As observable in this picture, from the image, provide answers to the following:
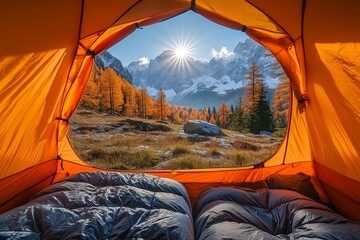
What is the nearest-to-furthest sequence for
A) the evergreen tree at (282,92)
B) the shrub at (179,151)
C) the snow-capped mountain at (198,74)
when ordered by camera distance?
the evergreen tree at (282,92), the shrub at (179,151), the snow-capped mountain at (198,74)

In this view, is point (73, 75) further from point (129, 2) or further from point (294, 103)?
point (294, 103)

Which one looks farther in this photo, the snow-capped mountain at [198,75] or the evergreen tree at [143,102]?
the snow-capped mountain at [198,75]

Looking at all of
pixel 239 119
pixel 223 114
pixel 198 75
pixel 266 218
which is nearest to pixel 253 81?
pixel 239 119

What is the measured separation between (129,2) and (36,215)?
2.07 m

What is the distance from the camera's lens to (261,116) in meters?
17.2

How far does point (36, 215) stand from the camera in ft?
5.15

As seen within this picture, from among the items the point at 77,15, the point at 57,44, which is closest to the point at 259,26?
the point at 77,15

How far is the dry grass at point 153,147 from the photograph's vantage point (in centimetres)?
1160

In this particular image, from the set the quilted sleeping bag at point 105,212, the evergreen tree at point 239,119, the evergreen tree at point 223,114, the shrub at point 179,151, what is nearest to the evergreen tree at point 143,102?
the evergreen tree at point 223,114

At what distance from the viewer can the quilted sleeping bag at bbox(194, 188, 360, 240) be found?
160cm

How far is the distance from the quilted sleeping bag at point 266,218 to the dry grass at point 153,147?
7.53 metres

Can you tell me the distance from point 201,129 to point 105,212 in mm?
16497

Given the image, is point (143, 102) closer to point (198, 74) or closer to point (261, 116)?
point (261, 116)

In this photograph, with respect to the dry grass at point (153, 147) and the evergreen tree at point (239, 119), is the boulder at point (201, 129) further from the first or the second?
the evergreen tree at point (239, 119)
